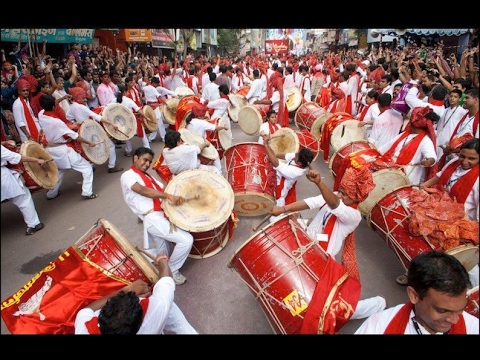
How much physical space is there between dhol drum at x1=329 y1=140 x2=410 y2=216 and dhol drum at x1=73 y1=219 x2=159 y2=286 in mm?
2424

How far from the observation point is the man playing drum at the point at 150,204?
305 centimetres

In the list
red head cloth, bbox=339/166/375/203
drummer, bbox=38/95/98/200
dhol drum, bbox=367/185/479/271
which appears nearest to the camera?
red head cloth, bbox=339/166/375/203

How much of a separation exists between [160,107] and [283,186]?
5169 mm

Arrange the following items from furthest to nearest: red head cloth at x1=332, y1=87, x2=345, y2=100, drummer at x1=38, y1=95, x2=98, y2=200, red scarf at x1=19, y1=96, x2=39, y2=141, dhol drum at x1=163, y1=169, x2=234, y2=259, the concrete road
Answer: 1. red head cloth at x1=332, y1=87, x2=345, y2=100
2. red scarf at x1=19, y1=96, x2=39, y2=141
3. drummer at x1=38, y1=95, x2=98, y2=200
4. dhol drum at x1=163, y1=169, x2=234, y2=259
5. the concrete road

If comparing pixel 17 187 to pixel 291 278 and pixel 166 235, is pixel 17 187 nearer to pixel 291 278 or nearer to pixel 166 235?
pixel 166 235

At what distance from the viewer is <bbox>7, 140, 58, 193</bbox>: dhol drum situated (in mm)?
3641

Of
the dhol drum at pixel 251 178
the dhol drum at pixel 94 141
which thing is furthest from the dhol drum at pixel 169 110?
the dhol drum at pixel 251 178

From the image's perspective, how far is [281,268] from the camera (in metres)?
2.26

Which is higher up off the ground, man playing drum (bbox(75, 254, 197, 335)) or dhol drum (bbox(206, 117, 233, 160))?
dhol drum (bbox(206, 117, 233, 160))

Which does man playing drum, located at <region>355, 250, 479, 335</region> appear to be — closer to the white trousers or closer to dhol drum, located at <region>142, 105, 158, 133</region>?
the white trousers

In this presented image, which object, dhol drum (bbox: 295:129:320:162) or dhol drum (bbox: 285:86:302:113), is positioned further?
dhol drum (bbox: 285:86:302:113)

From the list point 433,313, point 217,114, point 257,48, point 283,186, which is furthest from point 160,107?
point 257,48

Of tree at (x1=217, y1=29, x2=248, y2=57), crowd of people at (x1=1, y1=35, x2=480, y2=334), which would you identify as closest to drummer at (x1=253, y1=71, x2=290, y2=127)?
crowd of people at (x1=1, y1=35, x2=480, y2=334)

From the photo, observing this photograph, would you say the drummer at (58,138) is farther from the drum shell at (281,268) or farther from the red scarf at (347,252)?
the red scarf at (347,252)
